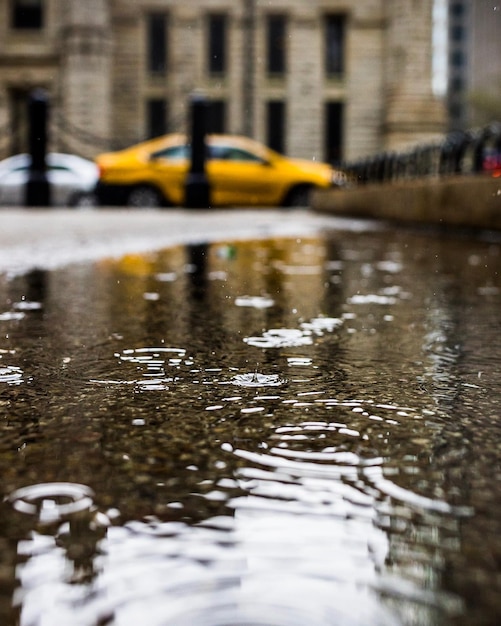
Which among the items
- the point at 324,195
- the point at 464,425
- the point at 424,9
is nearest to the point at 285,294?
the point at 464,425

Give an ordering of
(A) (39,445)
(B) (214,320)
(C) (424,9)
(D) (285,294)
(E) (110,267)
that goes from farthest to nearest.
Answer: (C) (424,9) → (E) (110,267) → (D) (285,294) → (B) (214,320) → (A) (39,445)

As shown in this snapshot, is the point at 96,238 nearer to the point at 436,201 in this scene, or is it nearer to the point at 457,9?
the point at 436,201

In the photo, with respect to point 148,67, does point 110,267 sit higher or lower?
lower

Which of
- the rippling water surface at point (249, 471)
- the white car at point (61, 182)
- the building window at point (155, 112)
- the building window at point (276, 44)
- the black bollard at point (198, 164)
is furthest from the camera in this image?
the building window at point (276, 44)

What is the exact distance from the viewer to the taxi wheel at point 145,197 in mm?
19016

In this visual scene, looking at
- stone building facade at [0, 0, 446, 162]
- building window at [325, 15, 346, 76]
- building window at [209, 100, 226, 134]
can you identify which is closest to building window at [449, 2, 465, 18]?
building window at [325, 15, 346, 76]

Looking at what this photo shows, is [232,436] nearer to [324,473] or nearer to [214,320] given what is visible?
[324,473]

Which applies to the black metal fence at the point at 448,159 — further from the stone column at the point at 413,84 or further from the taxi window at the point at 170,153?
the stone column at the point at 413,84

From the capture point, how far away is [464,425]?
1396 mm

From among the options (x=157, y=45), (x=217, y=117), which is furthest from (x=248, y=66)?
(x=157, y=45)

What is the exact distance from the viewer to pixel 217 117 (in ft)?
120

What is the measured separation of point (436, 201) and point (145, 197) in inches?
421

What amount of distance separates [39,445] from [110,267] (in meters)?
3.59

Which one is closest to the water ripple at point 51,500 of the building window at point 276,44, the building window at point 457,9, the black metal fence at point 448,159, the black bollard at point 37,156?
the black metal fence at point 448,159
